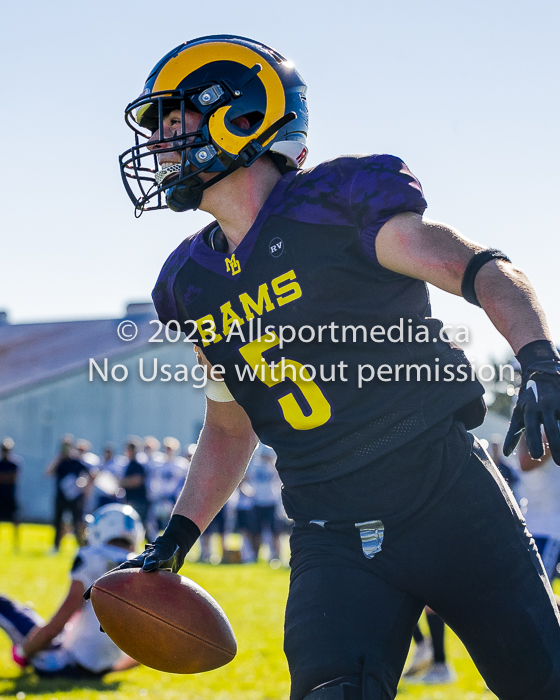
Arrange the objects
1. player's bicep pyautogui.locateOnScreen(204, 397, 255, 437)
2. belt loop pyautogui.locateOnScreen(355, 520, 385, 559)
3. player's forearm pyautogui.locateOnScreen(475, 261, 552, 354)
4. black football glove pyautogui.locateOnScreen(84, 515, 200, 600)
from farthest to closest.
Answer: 1. player's bicep pyautogui.locateOnScreen(204, 397, 255, 437)
2. black football glove pyautogui.locateOnScreen(84, 515, 200, 600)
3. belt loop pyautogui.locateOnScreen(355, 520, 385, 559)
4. player's forearm pyautogui.locateOnScreen(475, 261, 552, 354)

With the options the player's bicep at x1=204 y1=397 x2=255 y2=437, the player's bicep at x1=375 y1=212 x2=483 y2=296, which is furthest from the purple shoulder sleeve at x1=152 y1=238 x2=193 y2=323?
the player's bicep at x1=375 y1=212 x2=483 y2=296

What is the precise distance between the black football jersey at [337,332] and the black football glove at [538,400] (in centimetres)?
47

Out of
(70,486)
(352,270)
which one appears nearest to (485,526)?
(352,270)

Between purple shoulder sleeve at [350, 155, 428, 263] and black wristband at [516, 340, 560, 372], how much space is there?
516 millimetres

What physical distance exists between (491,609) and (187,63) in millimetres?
1815

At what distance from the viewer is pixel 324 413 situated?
7.62ft

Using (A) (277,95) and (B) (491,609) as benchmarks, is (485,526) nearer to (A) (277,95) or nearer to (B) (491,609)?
(B) (491,609)

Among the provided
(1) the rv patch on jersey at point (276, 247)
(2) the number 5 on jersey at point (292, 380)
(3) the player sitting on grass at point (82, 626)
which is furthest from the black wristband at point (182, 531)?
(3) the player sitting on grass at point (82, 626)

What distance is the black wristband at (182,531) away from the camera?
265 centimetres

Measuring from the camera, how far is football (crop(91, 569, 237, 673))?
2.46 m

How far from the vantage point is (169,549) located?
2588 mm

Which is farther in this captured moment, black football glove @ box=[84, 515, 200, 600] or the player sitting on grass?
the player sitting on grass

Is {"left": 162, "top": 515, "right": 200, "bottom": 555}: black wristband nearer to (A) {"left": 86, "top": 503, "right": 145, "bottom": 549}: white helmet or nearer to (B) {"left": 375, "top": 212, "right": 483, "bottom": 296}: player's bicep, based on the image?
(B) {"left": 375, "top": 212, "right": 483, "bottom": 296}: player's bicep

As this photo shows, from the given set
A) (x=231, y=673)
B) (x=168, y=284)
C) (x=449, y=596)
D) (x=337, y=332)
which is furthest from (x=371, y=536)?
(x=231, y=673)
